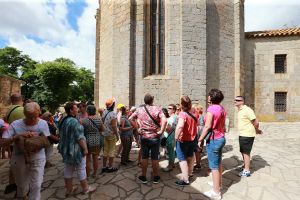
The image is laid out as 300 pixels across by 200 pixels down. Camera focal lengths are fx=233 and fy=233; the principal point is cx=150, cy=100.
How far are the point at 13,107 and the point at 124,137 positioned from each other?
8.23 ft

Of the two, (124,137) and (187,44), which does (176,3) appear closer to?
(187,44)

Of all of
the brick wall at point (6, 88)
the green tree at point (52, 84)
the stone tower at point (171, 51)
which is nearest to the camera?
the stone tower at point (171, 51)

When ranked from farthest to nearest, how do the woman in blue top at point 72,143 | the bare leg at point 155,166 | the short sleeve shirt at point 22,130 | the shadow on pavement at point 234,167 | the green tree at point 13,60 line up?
the green tree at point 13,60
the shadow on pavement at point 234,167
the bare leg at point 155,166
the woman in blue top at point 72,143
the short sleeve shirt at point 22,130

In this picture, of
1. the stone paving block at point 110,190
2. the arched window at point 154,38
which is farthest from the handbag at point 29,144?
the arched window at point 154,38

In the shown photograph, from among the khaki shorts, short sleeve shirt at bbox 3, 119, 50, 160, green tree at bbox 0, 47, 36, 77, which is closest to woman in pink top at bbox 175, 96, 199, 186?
the khaki shorts

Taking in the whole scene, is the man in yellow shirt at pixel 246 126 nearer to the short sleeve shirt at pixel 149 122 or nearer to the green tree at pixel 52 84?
the short sleeve shirt at pixel 149 122

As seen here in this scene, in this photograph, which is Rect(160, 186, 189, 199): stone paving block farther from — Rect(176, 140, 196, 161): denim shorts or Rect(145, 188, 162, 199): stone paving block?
Rect(176, 140, 196, 161): denim shorts

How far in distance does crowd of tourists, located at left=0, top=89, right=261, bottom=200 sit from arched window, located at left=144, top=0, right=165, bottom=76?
5.32 metres

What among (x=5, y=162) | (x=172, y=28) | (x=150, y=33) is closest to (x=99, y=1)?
(x=150, y=33)

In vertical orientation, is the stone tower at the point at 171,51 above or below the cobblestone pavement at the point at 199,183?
above

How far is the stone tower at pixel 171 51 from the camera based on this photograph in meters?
10.6

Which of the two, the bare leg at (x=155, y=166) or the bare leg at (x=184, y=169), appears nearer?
the bare leg at (x=184, y=169)

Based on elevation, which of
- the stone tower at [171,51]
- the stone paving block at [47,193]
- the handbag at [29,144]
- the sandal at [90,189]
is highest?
the stone tower at [171,51]

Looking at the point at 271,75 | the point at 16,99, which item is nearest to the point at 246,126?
the point at 16,99
